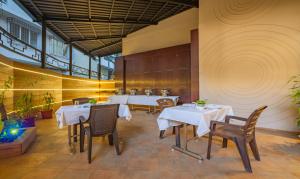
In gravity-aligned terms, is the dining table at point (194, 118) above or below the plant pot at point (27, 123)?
above

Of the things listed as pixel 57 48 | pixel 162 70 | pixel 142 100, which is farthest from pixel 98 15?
pixel 57 48

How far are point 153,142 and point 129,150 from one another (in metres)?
0.63

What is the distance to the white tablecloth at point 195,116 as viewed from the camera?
257 cm

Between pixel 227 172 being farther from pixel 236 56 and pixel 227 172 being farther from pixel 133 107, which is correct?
pixel 133 107

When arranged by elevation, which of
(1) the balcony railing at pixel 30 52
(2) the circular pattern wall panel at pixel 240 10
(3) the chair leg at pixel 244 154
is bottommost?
(3) the chair leg at pixel 244 154

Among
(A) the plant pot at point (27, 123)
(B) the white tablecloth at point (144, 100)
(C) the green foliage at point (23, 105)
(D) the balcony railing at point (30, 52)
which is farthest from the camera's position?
(B) the white tablecloth at point (144, 100)

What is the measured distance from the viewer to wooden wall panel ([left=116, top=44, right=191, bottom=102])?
6820mm

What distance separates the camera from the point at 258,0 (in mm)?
4383

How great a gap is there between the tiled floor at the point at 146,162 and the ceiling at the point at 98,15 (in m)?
4.94

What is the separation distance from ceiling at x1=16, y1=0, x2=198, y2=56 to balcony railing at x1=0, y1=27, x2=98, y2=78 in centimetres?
131

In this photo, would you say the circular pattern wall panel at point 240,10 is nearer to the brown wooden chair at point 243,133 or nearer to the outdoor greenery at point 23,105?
the brown wooden chair at point 243,133

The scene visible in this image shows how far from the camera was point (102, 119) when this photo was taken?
8.85ft

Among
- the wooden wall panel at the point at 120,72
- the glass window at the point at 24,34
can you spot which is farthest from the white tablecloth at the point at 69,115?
the glass window at the point at 24,34

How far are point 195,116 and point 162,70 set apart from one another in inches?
200
